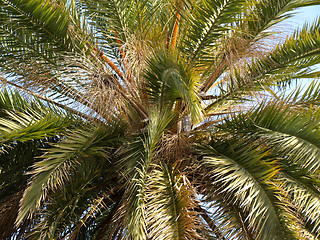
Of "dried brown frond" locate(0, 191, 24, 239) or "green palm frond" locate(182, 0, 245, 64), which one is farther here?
Result: "dried brown frond" locate(0, 191, 24, 239)

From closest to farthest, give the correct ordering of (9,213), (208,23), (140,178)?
(140,178) < (208,23) < (9,213)

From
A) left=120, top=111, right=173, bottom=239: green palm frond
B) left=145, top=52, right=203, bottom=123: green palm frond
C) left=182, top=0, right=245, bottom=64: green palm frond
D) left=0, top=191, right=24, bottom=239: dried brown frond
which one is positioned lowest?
left=0, top=191, right=24, bottom=239: dried brown frond

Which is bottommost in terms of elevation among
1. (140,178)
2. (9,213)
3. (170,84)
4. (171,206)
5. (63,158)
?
(9,213)

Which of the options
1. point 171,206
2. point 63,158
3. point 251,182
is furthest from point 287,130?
point 63,158

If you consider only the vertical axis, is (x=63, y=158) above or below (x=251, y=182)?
above

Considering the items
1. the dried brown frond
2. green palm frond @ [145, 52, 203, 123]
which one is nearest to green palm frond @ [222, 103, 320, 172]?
green palm frond @ [145, 52, 203, 123]

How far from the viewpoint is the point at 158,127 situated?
4309 mm

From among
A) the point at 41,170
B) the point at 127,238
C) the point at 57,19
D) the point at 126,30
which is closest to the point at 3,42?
the point at 57,19

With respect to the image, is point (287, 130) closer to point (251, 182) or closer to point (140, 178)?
point (251, 182)

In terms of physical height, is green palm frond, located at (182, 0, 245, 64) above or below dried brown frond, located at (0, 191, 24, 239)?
above

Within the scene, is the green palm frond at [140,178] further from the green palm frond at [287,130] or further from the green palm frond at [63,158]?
the green palm frond at [287,130]

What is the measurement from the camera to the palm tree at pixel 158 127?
4.28m

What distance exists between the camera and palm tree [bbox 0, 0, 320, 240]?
4.28 meters

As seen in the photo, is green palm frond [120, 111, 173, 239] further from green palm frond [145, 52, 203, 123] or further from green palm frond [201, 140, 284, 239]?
green palm frond [201, 140, 284, 239]
